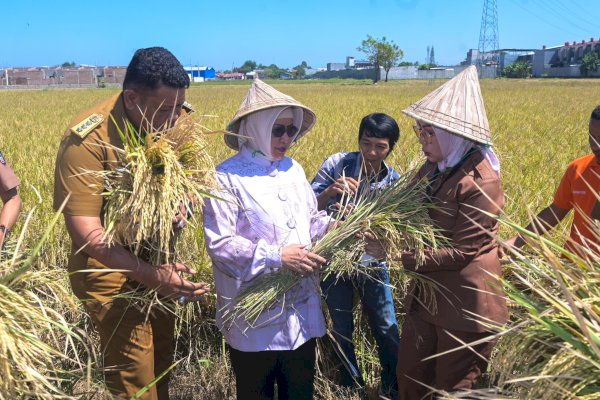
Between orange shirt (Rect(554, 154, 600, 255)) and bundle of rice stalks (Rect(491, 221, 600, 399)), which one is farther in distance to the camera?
orange shirt (Rect(554, 154, 600, 255))

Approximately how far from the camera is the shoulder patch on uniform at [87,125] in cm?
188

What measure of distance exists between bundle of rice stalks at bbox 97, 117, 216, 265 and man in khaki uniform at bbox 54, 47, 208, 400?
0.05 m

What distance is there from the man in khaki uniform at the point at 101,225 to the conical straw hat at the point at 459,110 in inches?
37.0

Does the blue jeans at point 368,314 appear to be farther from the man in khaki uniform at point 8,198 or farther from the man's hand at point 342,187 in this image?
the man in khaki uniform at point 8,198

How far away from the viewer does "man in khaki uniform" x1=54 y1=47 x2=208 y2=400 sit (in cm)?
188

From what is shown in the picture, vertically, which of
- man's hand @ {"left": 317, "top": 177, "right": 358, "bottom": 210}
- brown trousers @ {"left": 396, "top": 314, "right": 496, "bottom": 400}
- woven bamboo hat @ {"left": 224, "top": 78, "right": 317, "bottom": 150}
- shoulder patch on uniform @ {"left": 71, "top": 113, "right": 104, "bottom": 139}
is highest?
woven bamboo hat @ {"left": 224, "top": 78, "right": 317, "bottom": 150}

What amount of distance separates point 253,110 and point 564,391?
60.5 inches

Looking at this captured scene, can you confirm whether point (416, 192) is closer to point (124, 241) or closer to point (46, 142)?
point (124, 241)

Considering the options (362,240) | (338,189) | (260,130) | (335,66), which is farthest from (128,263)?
(335,66)

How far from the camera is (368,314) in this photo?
2852mm

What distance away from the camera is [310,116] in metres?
2.56

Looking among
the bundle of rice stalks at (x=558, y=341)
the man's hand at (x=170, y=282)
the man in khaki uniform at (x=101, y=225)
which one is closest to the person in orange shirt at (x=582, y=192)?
the bundle of rice stalks at (x=558, y=341)

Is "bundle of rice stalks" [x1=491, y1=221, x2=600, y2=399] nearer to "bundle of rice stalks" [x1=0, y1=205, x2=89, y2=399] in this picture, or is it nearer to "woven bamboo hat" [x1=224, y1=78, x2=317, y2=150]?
"bundle of rice stalks" [x1=0, y1=205, x2=89, y2=399]

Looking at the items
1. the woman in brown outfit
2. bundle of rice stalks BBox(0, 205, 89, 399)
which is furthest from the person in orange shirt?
bundle of rice stalks BBox(0, 205, 89, 399)
